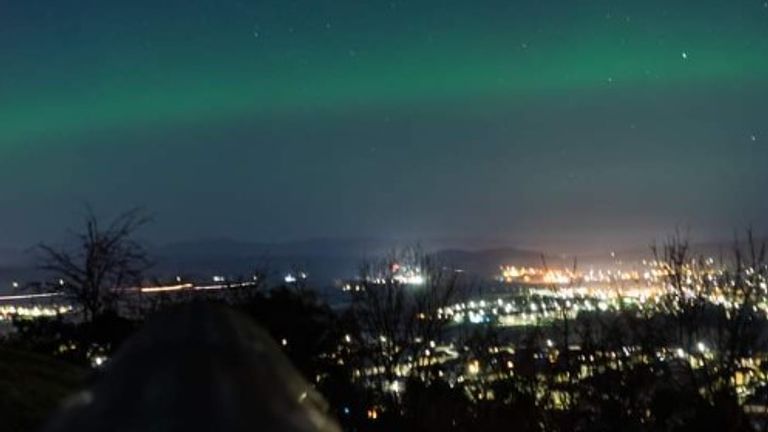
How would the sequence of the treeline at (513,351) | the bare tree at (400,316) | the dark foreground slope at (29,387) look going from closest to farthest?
the dark foreground slope at (29,387), the treeline at (513,351), the bare tree at (400,316)

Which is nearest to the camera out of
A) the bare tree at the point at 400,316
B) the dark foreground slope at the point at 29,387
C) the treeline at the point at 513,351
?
the dark foreground slope at the point at 29,387

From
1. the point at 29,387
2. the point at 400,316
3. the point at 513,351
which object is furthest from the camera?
the point at 400,316

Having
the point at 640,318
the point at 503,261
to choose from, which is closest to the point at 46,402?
the point at 640,318

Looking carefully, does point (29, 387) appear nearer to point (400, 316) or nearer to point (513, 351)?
point (513, 351)

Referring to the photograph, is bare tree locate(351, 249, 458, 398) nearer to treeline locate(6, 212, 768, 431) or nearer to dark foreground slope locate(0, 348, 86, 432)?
treeline locate(6, 212, 768, 431)

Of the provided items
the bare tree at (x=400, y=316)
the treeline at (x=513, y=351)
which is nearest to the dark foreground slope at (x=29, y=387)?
the treeline at (x=513, y=351)

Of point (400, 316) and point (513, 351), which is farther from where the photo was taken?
point (400, 316)

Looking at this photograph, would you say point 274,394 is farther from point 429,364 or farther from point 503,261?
point 503,261

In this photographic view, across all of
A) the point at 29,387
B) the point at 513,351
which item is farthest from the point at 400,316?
the point at 29,387

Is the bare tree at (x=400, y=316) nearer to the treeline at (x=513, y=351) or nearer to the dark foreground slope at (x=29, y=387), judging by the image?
the treeline at (x=513, y=351)

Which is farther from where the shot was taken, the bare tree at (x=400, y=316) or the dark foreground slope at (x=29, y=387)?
the bare tree at (x=400, y=316)

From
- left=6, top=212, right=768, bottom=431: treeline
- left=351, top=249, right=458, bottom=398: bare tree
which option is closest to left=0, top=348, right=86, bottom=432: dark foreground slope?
left=6, top=212, right=768, bottom=431: treeline
